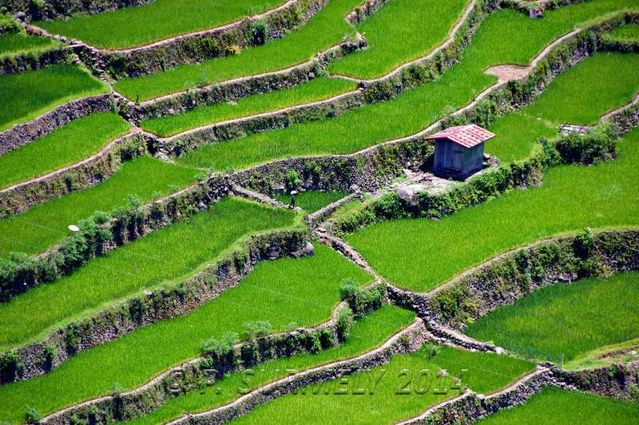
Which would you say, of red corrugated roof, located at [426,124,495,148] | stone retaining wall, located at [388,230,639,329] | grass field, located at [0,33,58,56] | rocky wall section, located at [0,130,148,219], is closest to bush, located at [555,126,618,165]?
A: red corrugated roof, located at [426,124,495,148]

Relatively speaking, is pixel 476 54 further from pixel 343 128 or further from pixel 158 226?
pixel 158 226

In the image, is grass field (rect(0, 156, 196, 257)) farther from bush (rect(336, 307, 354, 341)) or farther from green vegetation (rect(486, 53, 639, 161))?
green vegetation (rect(486, 53, 639, 161))

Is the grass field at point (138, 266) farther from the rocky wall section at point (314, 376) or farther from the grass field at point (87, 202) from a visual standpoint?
the rocky wall section at point (314, 376)

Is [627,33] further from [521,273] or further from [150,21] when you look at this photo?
[150,21]

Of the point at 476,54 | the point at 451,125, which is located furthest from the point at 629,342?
the point at 476,54

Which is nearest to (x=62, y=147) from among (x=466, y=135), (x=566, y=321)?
(x=466, y=135)

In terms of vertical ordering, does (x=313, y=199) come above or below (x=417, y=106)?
below
